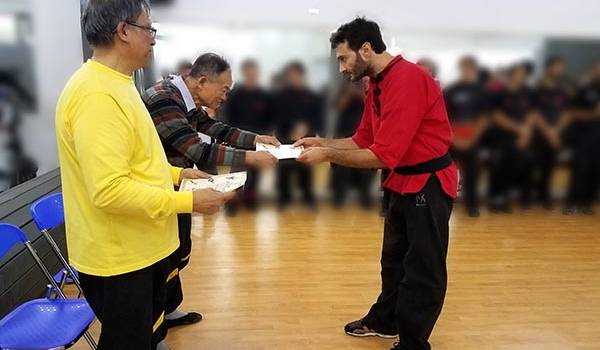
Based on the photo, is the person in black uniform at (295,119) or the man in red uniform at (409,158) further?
the person in black uniform at (295,119)

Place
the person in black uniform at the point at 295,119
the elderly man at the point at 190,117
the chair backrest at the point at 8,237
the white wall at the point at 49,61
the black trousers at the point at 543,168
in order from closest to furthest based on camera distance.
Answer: the chair backrest at the point at 8,237, the elderly man at the point at 190,117, the white wall at the point at 49,61, the person in black uniform at the point at 295,119, the black trousers at the point at 543,168

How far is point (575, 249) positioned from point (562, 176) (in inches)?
59.8

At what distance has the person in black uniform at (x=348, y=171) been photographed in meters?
4.82

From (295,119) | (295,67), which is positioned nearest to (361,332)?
(295,119)

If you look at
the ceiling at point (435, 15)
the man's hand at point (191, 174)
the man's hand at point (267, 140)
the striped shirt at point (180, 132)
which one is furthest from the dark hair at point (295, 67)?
the man's hand at point (191, 174)

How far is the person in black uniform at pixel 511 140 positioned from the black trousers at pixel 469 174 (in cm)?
26

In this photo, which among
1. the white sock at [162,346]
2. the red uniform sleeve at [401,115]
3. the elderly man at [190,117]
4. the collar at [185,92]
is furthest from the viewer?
the white sock at [162,346]

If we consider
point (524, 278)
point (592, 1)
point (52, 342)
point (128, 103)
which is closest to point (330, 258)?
point (524, 278)

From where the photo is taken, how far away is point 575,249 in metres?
3.86

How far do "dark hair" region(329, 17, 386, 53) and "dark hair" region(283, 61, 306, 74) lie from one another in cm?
310

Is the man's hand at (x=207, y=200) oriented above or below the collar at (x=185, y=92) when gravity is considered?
below

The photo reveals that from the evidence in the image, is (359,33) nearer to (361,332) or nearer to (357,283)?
(361,332)

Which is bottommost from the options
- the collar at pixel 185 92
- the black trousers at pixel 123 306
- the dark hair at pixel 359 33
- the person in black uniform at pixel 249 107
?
the black trousers at pixel 123 306

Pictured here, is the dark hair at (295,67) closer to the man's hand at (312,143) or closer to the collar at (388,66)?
the man's hand at (312,143)
